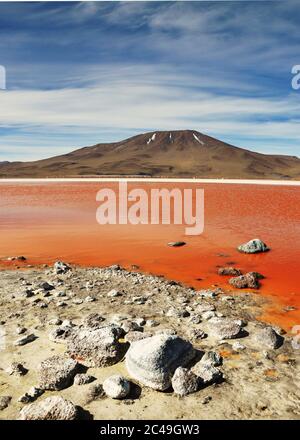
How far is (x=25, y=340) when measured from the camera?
647cm

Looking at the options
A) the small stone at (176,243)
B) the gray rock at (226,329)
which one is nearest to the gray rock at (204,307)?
the gray rock at (226,329)

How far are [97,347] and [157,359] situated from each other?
1.08 m

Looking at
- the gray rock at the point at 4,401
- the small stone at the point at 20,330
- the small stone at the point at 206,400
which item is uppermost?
the small stone at the point at 20,330

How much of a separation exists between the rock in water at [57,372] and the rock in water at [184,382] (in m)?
1.45

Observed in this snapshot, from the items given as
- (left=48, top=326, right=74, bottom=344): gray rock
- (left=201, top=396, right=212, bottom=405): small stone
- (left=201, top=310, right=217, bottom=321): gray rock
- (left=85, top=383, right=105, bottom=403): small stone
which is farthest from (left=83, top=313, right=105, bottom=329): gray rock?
(left=201, top=396, right=212, bottom=405): small stone

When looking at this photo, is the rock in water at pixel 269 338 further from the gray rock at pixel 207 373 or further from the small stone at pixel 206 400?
the small stone at pixel 206 400

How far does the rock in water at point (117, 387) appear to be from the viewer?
193 inches

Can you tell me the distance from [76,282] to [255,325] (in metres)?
A: 4.73

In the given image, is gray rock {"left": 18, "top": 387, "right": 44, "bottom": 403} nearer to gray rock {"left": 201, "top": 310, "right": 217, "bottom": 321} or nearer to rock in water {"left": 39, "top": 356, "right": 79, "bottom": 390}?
rock in water {"left": 39, "top": 356, "right": 79, "bottom": 390}

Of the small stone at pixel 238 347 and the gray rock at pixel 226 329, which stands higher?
the gray rock at pixel 226 329
